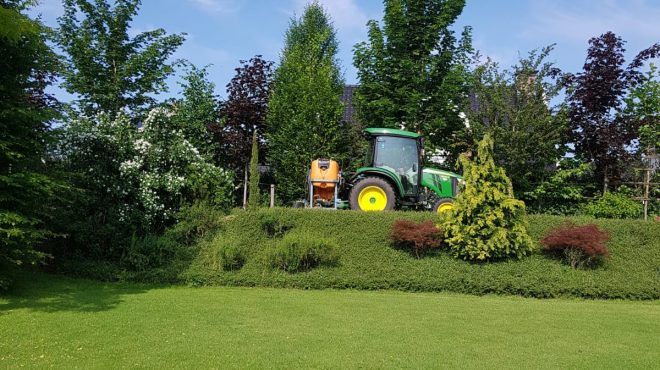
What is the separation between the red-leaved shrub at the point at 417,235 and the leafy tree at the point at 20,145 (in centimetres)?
709

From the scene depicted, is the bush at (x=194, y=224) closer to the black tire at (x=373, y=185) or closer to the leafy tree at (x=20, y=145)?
the black tire at (x=373, y=185)

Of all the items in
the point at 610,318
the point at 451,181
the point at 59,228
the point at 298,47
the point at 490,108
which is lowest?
the point at 610,318

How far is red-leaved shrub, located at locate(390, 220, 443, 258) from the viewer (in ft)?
41.1

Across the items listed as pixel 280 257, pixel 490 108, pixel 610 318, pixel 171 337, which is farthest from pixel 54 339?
pixel 490 108

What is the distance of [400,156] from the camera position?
14.7 m

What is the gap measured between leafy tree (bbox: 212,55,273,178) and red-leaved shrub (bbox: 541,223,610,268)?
958 centimetres

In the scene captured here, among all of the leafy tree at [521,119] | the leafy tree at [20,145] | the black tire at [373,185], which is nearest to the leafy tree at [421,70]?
the leafy tree at [521,119]

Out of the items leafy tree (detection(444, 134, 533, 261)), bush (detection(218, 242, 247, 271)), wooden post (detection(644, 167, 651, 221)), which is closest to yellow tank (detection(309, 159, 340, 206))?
bush (detection(218, 242, 247, 271))

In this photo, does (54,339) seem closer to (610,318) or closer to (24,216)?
(24,216)

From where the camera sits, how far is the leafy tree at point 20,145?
9.27 metres

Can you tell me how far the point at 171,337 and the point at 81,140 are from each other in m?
8.06

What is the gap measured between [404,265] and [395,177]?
2.66 meters

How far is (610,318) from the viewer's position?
9.38 m

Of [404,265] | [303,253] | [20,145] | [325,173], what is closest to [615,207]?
[404,265]
